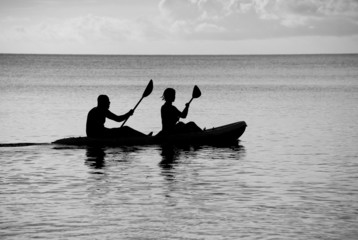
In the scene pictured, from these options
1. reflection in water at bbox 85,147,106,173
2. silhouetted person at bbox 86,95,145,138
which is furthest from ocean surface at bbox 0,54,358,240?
silhouetted person at bbox 86,95,145,138

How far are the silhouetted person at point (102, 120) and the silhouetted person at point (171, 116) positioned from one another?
798 mm

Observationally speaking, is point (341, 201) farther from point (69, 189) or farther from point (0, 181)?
point (0, 181)

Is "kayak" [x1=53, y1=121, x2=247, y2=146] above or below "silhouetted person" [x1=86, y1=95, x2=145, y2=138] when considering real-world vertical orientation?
below

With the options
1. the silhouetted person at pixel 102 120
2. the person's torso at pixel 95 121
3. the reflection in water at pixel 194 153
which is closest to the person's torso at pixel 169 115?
the reflection in water at pixel 194 153

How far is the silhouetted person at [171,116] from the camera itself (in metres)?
18.9

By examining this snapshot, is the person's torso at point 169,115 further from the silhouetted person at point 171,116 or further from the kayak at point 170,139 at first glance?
the kayak at point 170,139

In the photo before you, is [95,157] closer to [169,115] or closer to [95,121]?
[95,121]

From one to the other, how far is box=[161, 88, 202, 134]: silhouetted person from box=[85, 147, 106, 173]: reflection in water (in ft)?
5.85

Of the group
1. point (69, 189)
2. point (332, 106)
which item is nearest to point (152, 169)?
point (69, 189)

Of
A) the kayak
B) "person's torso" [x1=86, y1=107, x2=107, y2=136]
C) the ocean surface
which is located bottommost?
the ocean surface

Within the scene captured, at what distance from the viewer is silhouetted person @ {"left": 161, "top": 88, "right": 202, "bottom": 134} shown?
1886 cm

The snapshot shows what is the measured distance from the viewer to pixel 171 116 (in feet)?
62.8

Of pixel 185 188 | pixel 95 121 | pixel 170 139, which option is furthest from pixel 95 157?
pixel 185 188

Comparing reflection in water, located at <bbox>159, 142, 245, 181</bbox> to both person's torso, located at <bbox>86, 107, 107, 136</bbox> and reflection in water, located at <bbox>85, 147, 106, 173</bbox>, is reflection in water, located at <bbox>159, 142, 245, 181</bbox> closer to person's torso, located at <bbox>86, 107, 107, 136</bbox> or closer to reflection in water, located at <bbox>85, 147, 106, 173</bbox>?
reflection in water, located at <bbox>85, 147, 106, 173</bbox>
